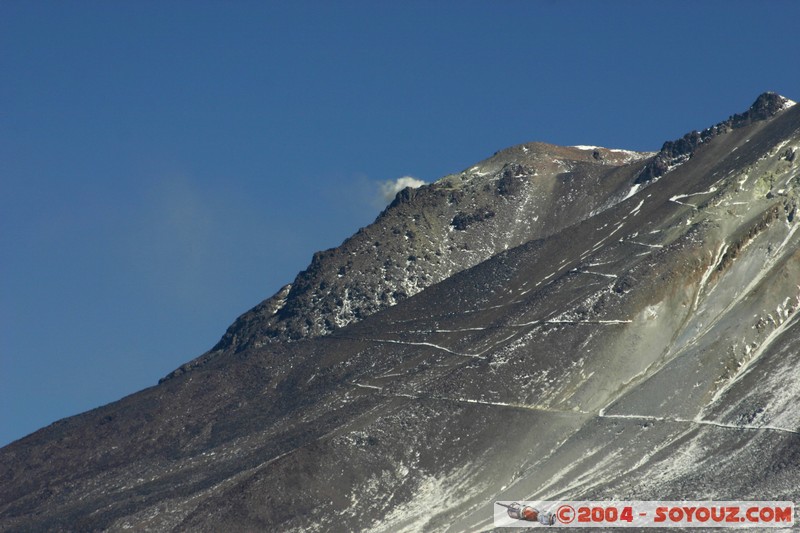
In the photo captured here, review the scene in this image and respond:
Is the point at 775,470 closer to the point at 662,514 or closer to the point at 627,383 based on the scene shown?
the point at 662,514

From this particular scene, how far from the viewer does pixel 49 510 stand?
158 meters

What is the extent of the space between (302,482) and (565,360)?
29.7 meters

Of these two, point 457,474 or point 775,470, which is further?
point 457,474

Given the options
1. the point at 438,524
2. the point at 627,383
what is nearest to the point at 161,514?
the point at 438,524

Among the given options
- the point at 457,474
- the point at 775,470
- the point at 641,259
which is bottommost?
the point at 775,470

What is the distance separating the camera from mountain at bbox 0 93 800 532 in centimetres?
13750

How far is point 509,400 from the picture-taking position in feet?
492

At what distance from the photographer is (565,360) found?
152625 millimetres

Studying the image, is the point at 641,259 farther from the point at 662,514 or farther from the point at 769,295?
the point at 662,514

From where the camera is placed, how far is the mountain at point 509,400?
138 m

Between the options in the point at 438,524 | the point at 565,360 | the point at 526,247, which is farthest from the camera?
the point at 526,247

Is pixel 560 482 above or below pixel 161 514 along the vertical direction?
below

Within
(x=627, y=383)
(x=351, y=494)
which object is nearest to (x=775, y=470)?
(x=627, y=383)

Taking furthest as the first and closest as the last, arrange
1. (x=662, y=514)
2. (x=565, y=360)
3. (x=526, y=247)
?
(x=526, y=247) < (x=565, y=360) < (x=662, y=514)
